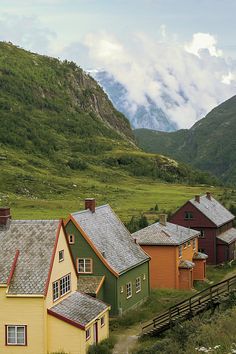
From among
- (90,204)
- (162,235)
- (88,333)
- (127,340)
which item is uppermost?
(90,204)

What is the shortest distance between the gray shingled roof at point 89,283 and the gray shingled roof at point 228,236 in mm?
29227

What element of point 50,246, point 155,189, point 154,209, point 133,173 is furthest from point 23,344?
point 133,173

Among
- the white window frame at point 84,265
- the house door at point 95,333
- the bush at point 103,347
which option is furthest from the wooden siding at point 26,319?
the white window frame at point 84,265

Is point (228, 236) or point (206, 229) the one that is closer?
point (206, 229)

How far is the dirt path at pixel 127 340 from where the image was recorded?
40531 mm

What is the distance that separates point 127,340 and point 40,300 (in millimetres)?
7667

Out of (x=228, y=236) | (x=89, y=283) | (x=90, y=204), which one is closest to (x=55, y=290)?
(x=89, y=283)

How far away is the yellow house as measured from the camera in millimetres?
38031

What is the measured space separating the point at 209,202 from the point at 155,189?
235 feet

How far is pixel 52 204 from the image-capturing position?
116125 mm

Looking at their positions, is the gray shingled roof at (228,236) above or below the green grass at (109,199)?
below

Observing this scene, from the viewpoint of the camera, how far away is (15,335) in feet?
125

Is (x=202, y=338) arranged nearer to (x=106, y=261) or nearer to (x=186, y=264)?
(x=106, y=261)

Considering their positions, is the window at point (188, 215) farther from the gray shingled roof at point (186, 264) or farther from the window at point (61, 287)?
the window at point (61, 287)
